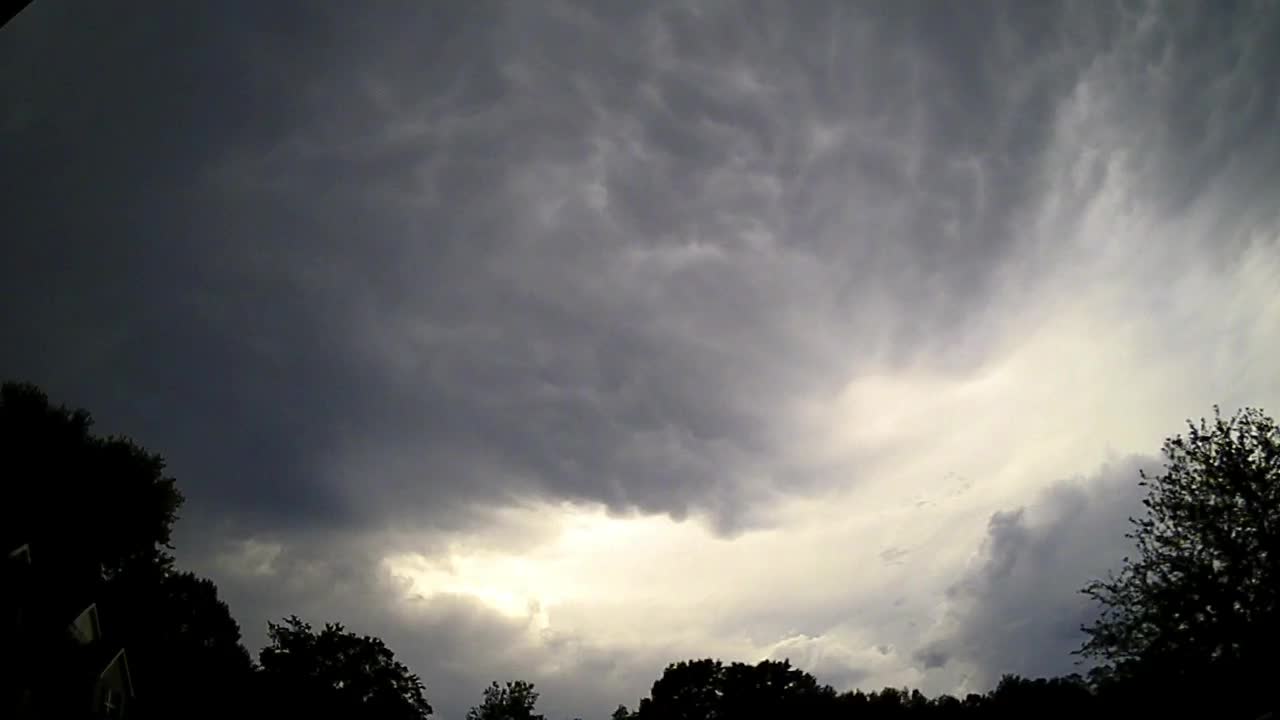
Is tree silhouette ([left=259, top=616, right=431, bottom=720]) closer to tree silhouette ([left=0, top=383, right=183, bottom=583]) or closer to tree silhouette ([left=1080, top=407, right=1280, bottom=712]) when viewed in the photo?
tree silhouette ([left=0, top=383, right=183, bottom=583])

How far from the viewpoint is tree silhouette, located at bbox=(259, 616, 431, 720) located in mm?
78625

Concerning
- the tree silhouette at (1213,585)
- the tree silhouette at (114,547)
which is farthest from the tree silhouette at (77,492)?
the tree silhouette at (1213,585)

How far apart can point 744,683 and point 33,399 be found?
343 ft

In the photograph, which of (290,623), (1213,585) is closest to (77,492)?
(290,623)

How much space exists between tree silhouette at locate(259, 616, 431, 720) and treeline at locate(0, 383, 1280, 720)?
7.6 inches

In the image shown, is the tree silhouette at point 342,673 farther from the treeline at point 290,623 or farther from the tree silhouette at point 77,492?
the tree silhouette at point 77,492

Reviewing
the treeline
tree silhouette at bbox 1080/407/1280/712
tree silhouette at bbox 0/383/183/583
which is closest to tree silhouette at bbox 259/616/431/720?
the treeline

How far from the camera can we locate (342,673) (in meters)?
82.7

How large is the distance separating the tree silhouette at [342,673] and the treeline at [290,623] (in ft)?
0.63

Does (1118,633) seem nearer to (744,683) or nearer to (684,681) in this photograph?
(744,683)

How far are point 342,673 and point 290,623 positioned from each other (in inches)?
416

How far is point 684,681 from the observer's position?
11375 cm

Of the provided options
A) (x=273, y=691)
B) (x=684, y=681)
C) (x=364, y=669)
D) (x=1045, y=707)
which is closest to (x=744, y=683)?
(x=684, y=681)

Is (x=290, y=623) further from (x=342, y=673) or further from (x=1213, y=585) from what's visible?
(x=1213, y=585)
